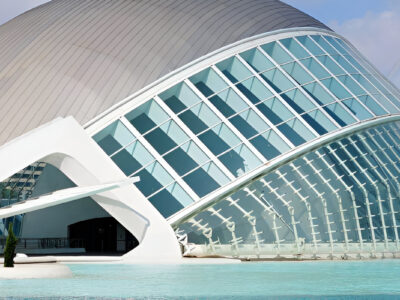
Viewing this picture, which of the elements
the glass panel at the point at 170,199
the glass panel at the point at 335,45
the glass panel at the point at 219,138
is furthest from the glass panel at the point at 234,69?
the glass panel at the point at 335,45

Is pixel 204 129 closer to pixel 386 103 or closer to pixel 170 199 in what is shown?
pixel 170 199

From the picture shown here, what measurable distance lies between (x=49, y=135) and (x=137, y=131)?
Result: 12.0 ft

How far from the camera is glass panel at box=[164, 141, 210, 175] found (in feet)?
90.0

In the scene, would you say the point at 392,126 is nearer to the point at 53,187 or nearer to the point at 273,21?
the point at 273,21

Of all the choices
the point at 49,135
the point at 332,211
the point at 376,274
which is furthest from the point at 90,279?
the point at 332,211

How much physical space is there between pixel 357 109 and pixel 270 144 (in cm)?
514

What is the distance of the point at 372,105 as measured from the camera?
32.1 meters

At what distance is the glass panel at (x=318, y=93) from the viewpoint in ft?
101

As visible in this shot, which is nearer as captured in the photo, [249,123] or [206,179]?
[206,179]

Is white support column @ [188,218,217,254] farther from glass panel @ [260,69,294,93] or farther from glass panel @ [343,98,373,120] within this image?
glass panel @ [343,98,373,120]

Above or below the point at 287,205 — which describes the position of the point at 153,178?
above

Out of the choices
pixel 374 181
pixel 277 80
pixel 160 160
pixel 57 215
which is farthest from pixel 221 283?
pixel 57 215

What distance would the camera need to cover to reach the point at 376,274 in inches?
720

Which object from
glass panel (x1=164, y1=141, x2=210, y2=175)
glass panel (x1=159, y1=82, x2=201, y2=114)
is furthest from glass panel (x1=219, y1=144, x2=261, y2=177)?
glass panel (x1=159, y1=82, x2=201, y2=114)
